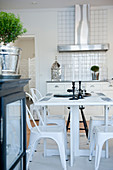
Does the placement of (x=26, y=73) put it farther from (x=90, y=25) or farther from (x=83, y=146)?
(x=83, y=146)

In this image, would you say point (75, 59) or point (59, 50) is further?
point (75, 59)

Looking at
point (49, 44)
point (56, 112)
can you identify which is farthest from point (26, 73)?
point (56, 112)

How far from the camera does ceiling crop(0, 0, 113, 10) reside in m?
5.16

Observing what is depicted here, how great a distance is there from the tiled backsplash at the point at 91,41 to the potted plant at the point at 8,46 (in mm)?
4291

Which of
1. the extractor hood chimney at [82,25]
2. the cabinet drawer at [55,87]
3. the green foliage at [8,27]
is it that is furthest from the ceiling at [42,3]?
the green foliage at [8,27]

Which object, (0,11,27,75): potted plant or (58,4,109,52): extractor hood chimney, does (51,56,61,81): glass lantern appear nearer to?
(58,4,109,52): extractor hood chimney

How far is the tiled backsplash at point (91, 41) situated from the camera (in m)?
5.65

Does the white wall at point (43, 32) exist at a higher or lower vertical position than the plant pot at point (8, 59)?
higher

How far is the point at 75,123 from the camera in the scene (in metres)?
2.83

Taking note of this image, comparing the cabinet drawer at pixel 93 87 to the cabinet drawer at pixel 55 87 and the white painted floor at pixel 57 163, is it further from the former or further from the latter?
the white painted floor at pixel 57 163

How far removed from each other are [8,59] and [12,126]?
37 cm

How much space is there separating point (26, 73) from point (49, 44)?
166 inches

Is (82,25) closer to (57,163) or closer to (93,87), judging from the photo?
(93,87)

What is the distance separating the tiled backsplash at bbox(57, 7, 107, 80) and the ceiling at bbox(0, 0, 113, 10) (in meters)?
0.27
